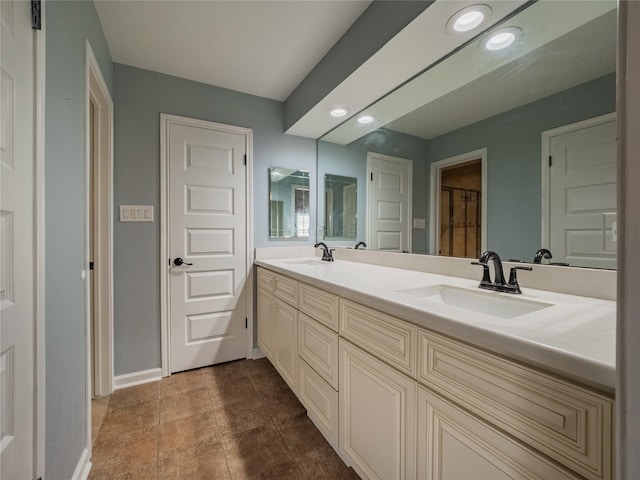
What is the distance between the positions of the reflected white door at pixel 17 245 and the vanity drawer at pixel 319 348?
1026 millimetres

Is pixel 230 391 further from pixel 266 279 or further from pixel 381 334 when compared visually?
pixel 381 334

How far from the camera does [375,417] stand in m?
1.02

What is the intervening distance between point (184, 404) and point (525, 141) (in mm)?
2400

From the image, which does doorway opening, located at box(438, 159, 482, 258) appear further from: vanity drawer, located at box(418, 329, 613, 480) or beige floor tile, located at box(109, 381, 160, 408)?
beige floor tile, located at box(109, 381, 160, 408)

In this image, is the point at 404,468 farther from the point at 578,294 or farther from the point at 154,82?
the point at 154,82

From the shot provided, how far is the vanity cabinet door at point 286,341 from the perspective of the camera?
1.66 meters

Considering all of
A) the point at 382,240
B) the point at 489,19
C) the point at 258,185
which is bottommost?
the point at 382,240

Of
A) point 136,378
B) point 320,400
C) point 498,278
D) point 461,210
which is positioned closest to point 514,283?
point 498,278

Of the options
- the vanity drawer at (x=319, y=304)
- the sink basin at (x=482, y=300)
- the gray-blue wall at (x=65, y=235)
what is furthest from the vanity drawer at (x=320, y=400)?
the gray-blue wall at (x=65, y=235)

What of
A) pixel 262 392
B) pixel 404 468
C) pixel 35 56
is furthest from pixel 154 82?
pixel 404 468

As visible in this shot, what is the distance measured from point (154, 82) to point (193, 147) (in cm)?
53

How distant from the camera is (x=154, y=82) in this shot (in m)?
2.11

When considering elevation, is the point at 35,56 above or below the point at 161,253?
above

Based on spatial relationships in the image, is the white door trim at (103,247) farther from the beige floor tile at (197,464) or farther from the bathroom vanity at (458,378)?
the bathroom vanity at (458,378)
